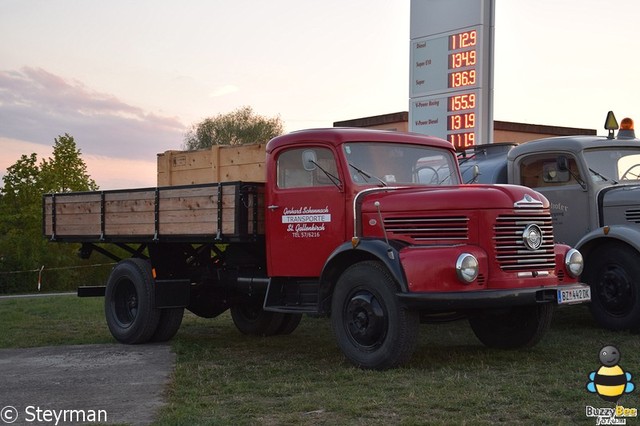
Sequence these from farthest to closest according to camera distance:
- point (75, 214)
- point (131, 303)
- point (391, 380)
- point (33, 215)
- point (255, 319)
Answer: point (33, 215), point (75, 214), point (255, 319), point (131, 303), point (391, 380)

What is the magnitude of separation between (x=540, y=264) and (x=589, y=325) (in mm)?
3200

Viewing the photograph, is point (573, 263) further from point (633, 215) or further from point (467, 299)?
point (633, 215)

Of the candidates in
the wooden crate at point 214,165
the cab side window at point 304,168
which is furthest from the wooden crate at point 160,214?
the wooden crate at point 214,165

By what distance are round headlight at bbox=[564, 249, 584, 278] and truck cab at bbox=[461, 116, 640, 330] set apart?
1.60 meters

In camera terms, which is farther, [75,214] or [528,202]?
[75,214]

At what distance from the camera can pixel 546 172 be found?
11.2m

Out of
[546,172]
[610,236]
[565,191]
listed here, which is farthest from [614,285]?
[546,172]

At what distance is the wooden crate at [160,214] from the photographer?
9375 millimetres

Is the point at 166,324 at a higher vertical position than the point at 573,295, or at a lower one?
lower

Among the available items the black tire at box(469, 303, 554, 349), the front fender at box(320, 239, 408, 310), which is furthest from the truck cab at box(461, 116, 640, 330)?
the front fender at box(320, 239, 408, 310)

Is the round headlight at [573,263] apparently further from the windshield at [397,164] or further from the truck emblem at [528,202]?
the windshield at [397,164]

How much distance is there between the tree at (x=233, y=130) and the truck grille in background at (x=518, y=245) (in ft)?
186

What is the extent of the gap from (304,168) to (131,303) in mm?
3405

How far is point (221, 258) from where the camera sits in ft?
35.2
